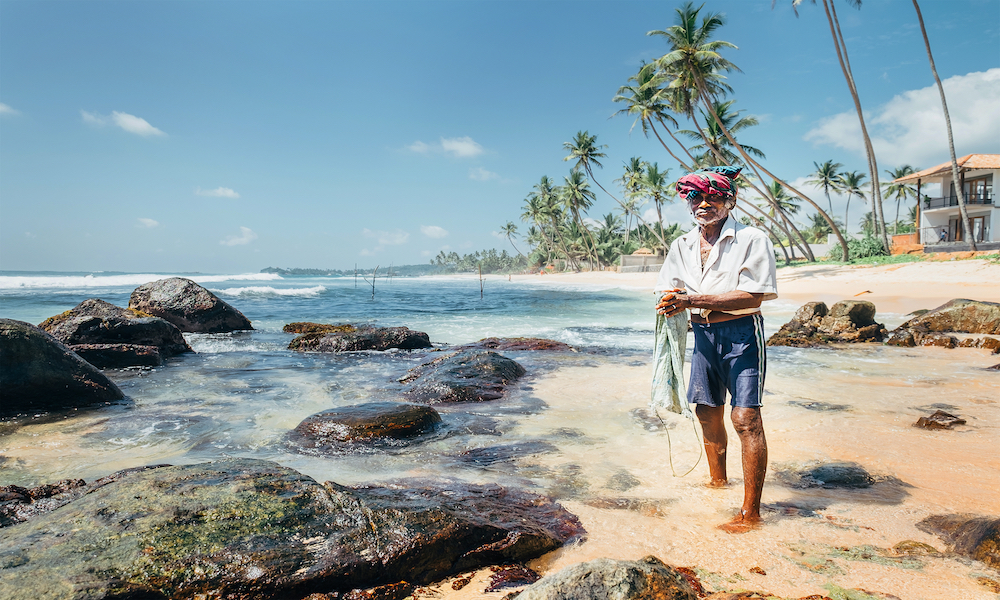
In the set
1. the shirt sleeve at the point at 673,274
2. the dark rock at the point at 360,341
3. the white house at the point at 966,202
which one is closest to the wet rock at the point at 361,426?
the shirt sleeve at the point at 673,274

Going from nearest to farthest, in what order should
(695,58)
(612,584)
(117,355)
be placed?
1. (612,584)
2. (117,355)
3. (695,58)

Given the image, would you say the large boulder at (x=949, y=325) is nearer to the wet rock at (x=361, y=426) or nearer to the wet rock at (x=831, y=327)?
the wet rock at (x=831, y=327)

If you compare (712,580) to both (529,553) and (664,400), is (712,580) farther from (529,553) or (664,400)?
(664,400)

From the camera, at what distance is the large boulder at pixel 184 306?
12789 millimetres

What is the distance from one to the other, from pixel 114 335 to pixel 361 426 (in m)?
7.54

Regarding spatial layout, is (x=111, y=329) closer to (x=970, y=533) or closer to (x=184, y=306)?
(x=184, y=306)

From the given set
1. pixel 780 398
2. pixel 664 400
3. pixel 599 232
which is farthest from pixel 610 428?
pixel 599 232

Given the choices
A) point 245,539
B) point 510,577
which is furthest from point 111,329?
point 510,577

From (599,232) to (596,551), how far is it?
70.3 m

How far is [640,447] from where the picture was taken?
454 cm

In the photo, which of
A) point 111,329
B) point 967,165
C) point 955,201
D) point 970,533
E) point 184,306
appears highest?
point 967,165

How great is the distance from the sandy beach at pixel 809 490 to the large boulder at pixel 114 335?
687 cm

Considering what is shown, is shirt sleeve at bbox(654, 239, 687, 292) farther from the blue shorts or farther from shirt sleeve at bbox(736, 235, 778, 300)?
shirt sleeve at bbox(736, 235, 778, 300)

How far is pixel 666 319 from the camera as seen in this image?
3.23m
